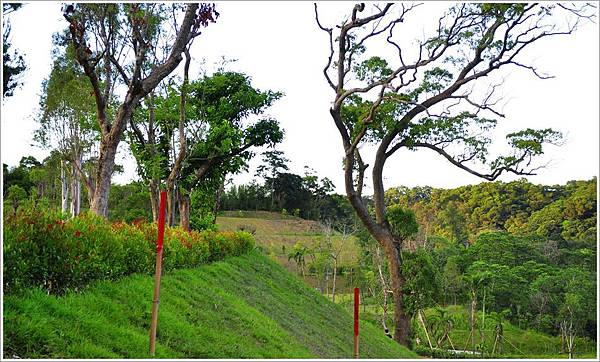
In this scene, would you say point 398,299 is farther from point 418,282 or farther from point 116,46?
point 116,46

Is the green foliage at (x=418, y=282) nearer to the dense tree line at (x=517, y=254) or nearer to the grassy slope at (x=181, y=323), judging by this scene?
the grassy slope at (x=181, y=323)

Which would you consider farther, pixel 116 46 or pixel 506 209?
pixel 506 209

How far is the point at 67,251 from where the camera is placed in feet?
14.1

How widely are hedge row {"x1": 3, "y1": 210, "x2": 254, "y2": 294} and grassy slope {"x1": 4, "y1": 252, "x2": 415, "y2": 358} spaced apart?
0.49 feet

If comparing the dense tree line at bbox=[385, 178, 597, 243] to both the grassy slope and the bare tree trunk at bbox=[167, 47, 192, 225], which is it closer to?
the bare tree trunk at bbox=[167, 47, 192, 225]

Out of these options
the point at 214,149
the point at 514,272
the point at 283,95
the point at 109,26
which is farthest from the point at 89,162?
the point at 514,272

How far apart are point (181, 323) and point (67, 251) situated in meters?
1.21

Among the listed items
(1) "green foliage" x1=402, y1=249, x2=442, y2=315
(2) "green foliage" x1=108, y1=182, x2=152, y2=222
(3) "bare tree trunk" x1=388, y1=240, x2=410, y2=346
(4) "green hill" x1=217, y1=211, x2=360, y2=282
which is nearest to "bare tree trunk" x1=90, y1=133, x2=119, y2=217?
(3) "bare tree trunk" x1=388, y1=240, x2=410, y2=346

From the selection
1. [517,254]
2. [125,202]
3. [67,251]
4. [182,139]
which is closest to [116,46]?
[182,139]

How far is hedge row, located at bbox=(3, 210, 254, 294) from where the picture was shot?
3.88m

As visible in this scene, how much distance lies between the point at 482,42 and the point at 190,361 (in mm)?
9180

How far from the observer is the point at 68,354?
3516 mm

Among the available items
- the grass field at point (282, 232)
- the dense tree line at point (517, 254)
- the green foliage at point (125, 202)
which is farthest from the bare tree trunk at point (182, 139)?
the grass field at point (282, 232)

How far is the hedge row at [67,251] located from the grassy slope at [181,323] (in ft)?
0.49
